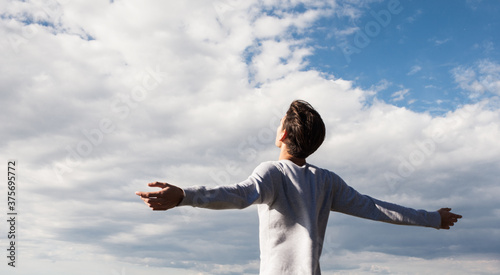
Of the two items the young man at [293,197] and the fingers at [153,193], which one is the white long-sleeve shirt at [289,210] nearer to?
the young man at [293,197]

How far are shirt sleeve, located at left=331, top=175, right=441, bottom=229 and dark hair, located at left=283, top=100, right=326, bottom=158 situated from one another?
20.5 inches

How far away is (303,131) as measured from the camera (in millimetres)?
4543

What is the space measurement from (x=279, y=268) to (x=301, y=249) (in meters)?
0.26

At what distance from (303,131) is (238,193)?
1001 millimetres

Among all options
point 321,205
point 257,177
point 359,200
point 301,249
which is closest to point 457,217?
point 359,200

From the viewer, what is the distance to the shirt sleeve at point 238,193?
3676mm

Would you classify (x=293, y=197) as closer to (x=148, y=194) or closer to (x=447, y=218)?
(x=148, y=194)

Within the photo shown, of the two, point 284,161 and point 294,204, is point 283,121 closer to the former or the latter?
point 284,161

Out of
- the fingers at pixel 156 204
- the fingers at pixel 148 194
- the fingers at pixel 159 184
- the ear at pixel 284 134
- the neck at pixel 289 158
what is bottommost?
the fingers at pixel 156 204

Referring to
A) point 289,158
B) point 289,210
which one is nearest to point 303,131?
point 289,158

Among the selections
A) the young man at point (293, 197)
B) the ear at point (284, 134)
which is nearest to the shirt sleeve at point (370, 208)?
the young man at point (293, 197)

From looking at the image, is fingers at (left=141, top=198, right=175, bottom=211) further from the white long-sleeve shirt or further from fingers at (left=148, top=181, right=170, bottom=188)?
the white long-sleeve shirt

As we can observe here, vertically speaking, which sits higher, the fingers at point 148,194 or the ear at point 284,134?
the ear at point 284,134

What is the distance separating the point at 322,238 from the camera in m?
4.58
